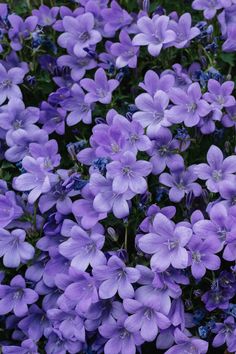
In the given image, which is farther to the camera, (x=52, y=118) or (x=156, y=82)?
(x=52, y=118)

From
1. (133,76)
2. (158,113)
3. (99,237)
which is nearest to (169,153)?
(158,113)

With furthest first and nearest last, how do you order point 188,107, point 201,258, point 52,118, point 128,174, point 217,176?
point 52,118 < point 188,107 < point 217,176 < point 128,174 < point 201,258

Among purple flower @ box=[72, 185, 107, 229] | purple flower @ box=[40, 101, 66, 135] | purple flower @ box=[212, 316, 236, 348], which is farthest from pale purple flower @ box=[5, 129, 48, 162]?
purple flower @ box=[212, 316, 236, 348]

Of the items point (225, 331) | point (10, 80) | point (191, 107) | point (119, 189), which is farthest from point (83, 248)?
point (10, 80)

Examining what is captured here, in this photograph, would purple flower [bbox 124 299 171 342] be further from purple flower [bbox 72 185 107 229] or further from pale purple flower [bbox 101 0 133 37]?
pale purple flower [bbox 101 0 133 37]

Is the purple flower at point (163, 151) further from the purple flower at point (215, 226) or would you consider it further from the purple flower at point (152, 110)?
the purple flower at point (215, 226)

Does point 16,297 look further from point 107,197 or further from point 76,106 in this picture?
point 76,106
